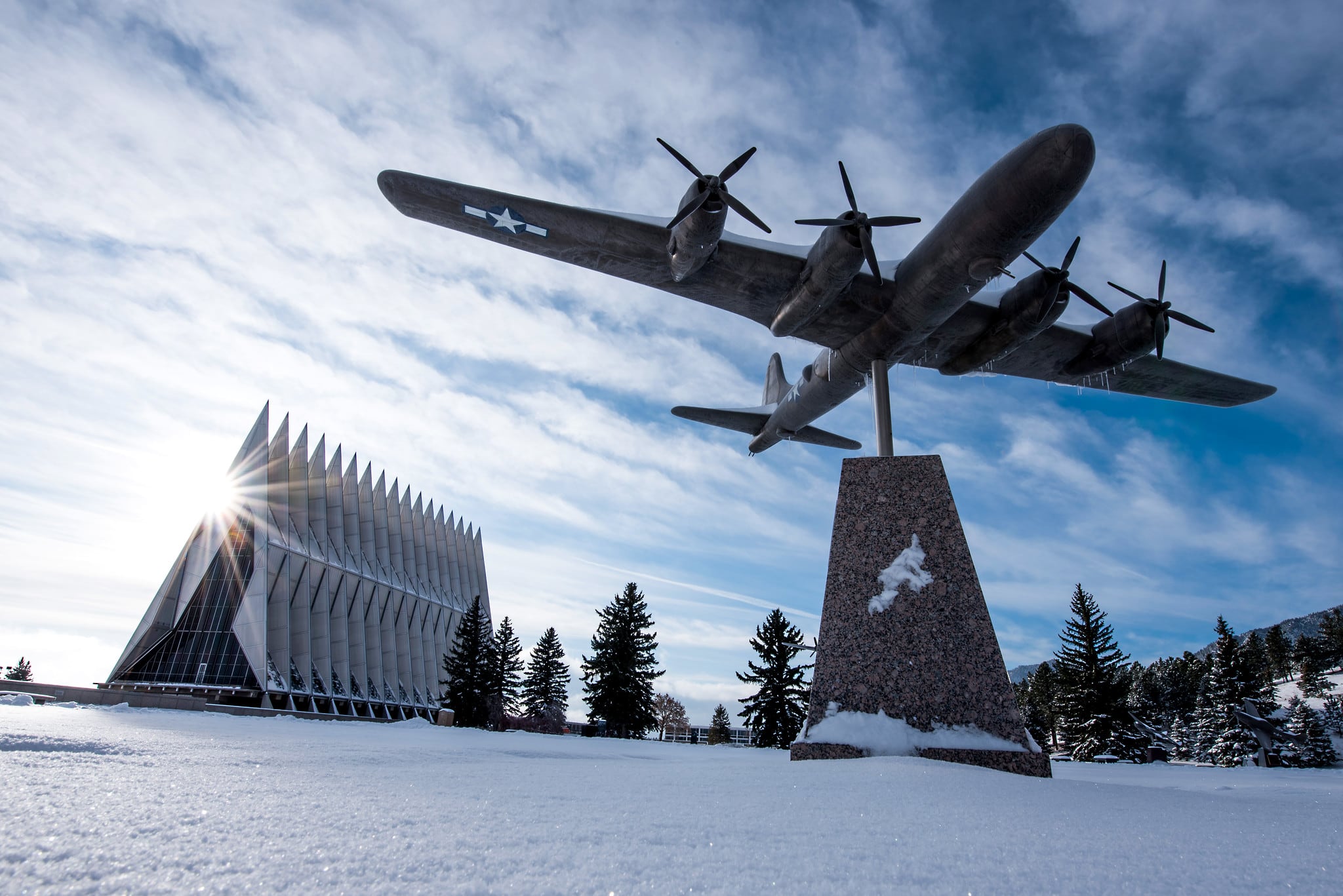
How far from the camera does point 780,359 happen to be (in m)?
20.5

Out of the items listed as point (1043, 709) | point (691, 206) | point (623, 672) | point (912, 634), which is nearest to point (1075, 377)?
point (912, 634)

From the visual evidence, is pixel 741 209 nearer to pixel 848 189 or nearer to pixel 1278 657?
pixel 848 189

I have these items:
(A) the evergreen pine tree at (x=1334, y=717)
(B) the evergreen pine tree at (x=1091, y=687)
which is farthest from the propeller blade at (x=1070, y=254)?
(A) the evergreen pine tree at (x=1334, y=717)

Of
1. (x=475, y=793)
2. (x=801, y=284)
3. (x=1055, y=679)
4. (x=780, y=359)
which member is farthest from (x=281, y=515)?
(x=1055, y=679)

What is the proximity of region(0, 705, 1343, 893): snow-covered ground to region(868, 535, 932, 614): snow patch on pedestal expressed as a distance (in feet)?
20.4

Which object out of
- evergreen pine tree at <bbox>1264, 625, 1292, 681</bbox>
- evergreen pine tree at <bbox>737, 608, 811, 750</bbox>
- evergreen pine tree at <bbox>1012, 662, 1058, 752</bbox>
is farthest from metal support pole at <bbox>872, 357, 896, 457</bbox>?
evergreen pine tree at <bbox>1264, 625, 1292, 681</bbox>

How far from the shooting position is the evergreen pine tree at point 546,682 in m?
47.6

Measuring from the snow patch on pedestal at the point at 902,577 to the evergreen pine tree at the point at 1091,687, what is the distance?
40.0 metres

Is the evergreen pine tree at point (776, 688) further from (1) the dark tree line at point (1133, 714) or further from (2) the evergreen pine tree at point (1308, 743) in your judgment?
(2) the evergreen pine tree at point (1308, 743)

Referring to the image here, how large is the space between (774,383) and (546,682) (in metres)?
36.6

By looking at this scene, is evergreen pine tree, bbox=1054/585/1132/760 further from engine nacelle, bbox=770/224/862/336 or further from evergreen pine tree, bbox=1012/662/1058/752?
engine nacelle, bbox=770/224/862/336

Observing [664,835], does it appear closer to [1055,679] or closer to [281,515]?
[281,515]

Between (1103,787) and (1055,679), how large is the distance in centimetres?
4829

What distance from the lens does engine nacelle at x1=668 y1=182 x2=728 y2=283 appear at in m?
11.4
